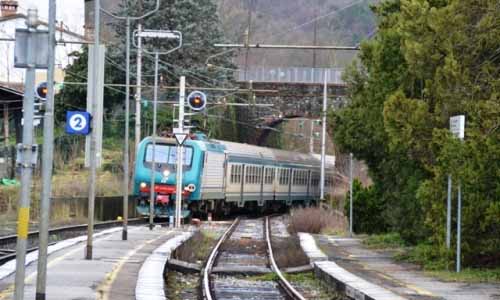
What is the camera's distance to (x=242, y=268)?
2384 centimetres

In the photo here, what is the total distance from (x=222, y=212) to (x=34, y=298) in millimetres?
33407

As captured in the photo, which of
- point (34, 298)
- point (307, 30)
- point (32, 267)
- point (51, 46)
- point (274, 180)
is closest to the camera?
point (51, 46)

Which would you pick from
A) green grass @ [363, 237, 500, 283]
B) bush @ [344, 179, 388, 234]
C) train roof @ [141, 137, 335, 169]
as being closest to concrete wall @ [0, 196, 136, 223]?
train roof @ [141, 137, 335, 169]

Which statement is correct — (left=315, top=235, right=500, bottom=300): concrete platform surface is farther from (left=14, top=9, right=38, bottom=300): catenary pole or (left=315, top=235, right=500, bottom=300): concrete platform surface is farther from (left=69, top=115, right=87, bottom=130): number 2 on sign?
(left=14, top=9, right=38, bottom=300): catenary pole

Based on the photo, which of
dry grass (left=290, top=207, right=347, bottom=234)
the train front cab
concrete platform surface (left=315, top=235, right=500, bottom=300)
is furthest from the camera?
the train front cab

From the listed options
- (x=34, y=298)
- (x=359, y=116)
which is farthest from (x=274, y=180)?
(x=34, y=298)

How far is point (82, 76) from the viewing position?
56.1 metres

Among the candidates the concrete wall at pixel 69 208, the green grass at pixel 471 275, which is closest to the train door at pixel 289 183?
the concrete wall at pixel 69 208

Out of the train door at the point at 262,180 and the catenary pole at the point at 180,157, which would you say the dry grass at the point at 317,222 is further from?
the train door at the point at 262,180

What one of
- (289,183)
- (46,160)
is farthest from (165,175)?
(46,160)

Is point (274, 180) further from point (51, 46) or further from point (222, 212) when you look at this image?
point (51, 46)

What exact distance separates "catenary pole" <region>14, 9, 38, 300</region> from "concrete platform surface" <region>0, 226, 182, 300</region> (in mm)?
4071

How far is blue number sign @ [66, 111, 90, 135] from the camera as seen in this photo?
18.5 m

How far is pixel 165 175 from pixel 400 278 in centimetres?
2427
